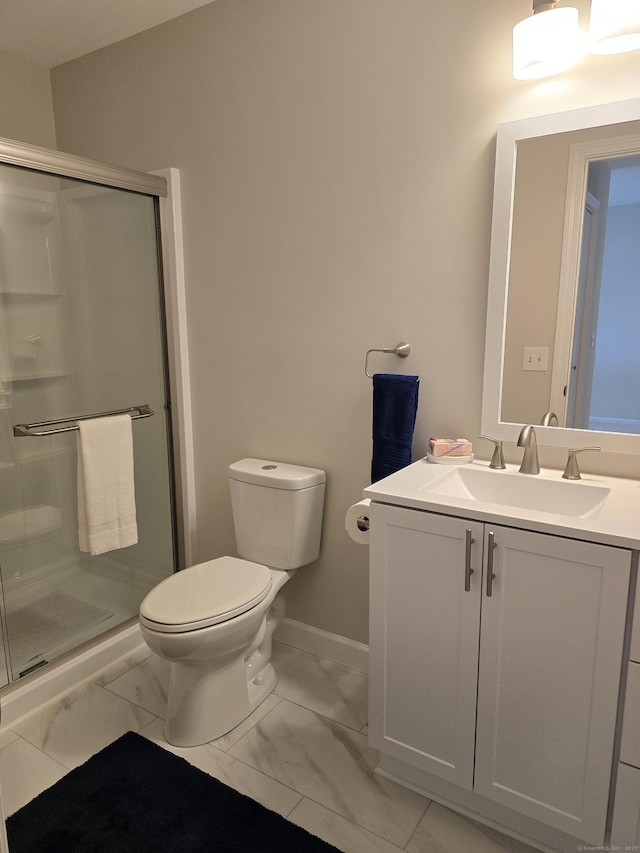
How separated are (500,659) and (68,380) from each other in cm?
178

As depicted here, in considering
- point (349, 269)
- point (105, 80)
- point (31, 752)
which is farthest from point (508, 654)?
point (105, 80)

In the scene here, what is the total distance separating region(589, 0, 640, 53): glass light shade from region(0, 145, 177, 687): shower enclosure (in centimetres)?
163

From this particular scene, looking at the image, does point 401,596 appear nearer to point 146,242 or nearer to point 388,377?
point 388,377

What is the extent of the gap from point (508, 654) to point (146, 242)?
6.67ft

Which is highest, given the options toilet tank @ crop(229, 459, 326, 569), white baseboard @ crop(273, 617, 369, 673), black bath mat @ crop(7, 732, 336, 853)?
toilet tank @ crop(229, 459, 326, 569)

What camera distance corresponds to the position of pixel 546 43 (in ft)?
4.97

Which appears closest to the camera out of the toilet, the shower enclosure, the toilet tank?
the toilet

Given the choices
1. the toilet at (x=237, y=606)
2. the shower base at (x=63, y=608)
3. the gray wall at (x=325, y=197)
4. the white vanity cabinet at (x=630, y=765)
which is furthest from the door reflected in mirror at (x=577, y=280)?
the shower base at (x=63, y=608)

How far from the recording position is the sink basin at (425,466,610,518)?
1.59m

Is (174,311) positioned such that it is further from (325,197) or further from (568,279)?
(568,279)

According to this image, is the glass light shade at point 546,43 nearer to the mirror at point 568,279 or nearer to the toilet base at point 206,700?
the mirror at point 568,279

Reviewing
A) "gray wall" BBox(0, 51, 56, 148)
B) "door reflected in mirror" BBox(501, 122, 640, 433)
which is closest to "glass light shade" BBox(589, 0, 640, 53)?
"door reflected in mirror" BBox(501, 122, 640, 433)

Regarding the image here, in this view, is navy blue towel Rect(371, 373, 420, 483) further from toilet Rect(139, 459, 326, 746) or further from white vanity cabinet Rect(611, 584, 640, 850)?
white vanity cabinet Rect(611, 584, 640, 850)

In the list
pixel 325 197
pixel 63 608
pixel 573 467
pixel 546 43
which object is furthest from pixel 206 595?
pixel 546 43
